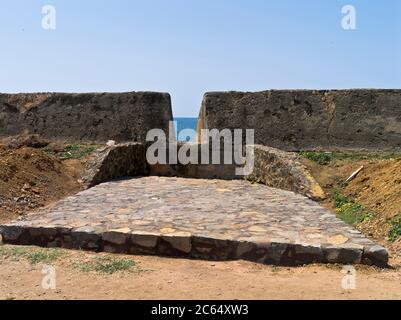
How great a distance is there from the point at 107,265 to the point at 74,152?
753 centimetres

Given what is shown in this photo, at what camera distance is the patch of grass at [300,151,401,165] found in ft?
35.7

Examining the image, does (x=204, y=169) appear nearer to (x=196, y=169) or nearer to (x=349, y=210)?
(x=196, y=169)

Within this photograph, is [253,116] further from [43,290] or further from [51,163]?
[43,290]

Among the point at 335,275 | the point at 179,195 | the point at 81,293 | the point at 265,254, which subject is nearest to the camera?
the point at 81,293

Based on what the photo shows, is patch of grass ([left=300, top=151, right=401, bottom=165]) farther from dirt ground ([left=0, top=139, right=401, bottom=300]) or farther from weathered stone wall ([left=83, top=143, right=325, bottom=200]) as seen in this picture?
dirt ground ([left=0, top=139, right=401, bottom=300])

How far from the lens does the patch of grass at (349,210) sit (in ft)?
24.9

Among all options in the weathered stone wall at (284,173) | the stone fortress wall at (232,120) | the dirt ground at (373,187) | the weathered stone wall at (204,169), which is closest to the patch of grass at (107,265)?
the dirt ground at (373,187)

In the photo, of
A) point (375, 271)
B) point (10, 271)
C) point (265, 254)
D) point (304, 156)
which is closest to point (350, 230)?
point (375, 271)

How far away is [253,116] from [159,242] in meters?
7.19

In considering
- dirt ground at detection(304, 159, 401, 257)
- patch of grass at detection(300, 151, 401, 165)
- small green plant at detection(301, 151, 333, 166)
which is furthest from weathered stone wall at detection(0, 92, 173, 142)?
dirt ground at detection(304, 159, 401, 257)

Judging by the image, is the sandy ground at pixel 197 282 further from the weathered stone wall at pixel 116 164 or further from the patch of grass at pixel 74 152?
the patch of grass at pixel 74 152

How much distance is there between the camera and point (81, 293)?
4277mm

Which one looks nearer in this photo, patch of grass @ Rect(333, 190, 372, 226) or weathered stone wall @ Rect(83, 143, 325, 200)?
patch of grass @ Rect(333, 190, 372, 226)

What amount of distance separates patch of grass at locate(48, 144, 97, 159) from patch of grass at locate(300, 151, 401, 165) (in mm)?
5612
